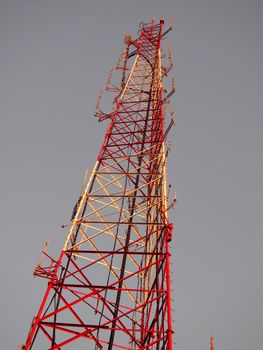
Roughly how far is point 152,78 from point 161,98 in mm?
2786

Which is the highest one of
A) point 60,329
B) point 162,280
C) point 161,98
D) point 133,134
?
point 161,98

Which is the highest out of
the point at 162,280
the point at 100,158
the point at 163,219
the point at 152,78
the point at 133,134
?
the point at 152,78

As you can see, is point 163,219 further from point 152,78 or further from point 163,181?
point 152,78

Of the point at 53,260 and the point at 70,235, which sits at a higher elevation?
the point at 70,235

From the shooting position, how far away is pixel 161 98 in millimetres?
12492

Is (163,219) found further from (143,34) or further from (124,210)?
(143,34)

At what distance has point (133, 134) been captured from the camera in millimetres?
11578

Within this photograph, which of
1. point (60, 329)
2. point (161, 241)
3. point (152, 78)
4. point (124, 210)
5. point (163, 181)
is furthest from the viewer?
point (152, 78)

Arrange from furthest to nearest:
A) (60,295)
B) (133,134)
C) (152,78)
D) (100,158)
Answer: (152,78)
(133,134)
(100,158)
(60,295)

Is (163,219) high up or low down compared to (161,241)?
up

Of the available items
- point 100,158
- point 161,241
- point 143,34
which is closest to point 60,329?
point 161,241

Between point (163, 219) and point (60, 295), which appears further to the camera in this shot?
point (163, 219)

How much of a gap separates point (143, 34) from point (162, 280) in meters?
Result: 14.9

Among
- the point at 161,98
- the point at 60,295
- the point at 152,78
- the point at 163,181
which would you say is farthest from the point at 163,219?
the point at 152,78
